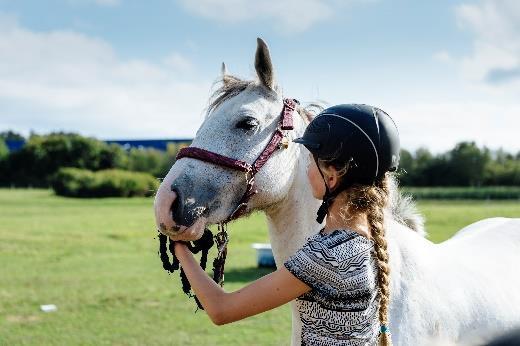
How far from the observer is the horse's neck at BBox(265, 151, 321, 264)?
2889 millimetres

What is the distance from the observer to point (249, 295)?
203 centimetres

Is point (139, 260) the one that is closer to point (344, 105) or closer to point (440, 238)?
point (440, 238)

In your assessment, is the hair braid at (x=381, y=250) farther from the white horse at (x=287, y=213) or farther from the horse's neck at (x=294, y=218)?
the horse's neck at (x=294, y=218)

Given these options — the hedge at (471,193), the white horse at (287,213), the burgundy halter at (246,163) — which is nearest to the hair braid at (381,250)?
the white horse at (287,213)

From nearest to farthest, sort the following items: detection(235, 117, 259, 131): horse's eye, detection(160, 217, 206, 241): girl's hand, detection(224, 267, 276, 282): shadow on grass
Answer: detection(160, 217, 206, 241): girl's hand
detection(235, 117, 259, 131): horse's eye
detection(224, 267, 276, 282): shadow on grass

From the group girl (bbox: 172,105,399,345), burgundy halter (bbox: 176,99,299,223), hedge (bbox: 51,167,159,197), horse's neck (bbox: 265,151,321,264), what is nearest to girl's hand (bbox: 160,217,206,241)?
girl (bbox: 172,105,399,345)

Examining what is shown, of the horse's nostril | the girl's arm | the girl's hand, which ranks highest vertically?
the horse's nostril

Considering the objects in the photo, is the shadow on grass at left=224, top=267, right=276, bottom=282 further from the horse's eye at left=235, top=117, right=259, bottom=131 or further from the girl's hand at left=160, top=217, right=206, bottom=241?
the girl's hand at left=160, top=217, right=206, bottom=241

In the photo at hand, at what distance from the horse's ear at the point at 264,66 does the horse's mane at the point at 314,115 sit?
5 cm

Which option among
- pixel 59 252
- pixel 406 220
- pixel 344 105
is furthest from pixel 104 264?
pixel 344 105

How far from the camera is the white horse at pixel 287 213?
2.58m

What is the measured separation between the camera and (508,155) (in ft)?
202

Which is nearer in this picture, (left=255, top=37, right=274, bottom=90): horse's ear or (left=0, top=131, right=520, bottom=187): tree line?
(left=255, top=37, right=274, bottom=90): horse's ear

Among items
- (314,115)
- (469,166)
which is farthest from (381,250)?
(469,166)
